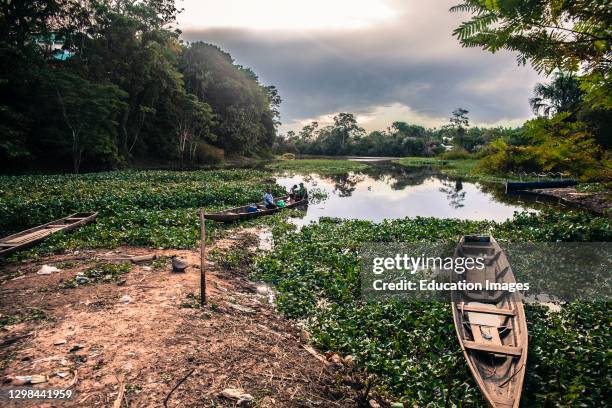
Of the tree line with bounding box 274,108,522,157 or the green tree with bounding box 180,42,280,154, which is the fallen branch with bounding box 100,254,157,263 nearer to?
the green tree with bounding box 180,42,280,154

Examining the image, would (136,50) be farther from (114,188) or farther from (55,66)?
(114,188)

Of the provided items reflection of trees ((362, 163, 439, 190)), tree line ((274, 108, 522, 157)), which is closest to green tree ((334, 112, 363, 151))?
tree line ((274, 108, 522, 157))

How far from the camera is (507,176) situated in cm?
4216

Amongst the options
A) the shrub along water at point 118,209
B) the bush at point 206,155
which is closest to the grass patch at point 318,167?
the bush at point 206,155

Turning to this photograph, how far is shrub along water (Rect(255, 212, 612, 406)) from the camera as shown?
5.38 m

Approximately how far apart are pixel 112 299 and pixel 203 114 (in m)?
46.2

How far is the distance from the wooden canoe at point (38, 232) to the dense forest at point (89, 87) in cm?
1977

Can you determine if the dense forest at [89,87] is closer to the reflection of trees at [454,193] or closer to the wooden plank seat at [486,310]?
the reflection of trees at [454,193]

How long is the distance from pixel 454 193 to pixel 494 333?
93.2 feet

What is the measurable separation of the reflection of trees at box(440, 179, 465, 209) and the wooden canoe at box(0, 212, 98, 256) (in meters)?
23.2

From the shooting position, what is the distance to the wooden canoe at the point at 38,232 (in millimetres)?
10199

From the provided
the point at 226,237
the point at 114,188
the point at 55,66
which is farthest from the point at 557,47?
the point at 55,66

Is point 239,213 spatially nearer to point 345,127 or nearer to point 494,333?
point 494,333

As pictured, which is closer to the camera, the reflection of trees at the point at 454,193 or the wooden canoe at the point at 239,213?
the wooden canoe at the point at 239,213
